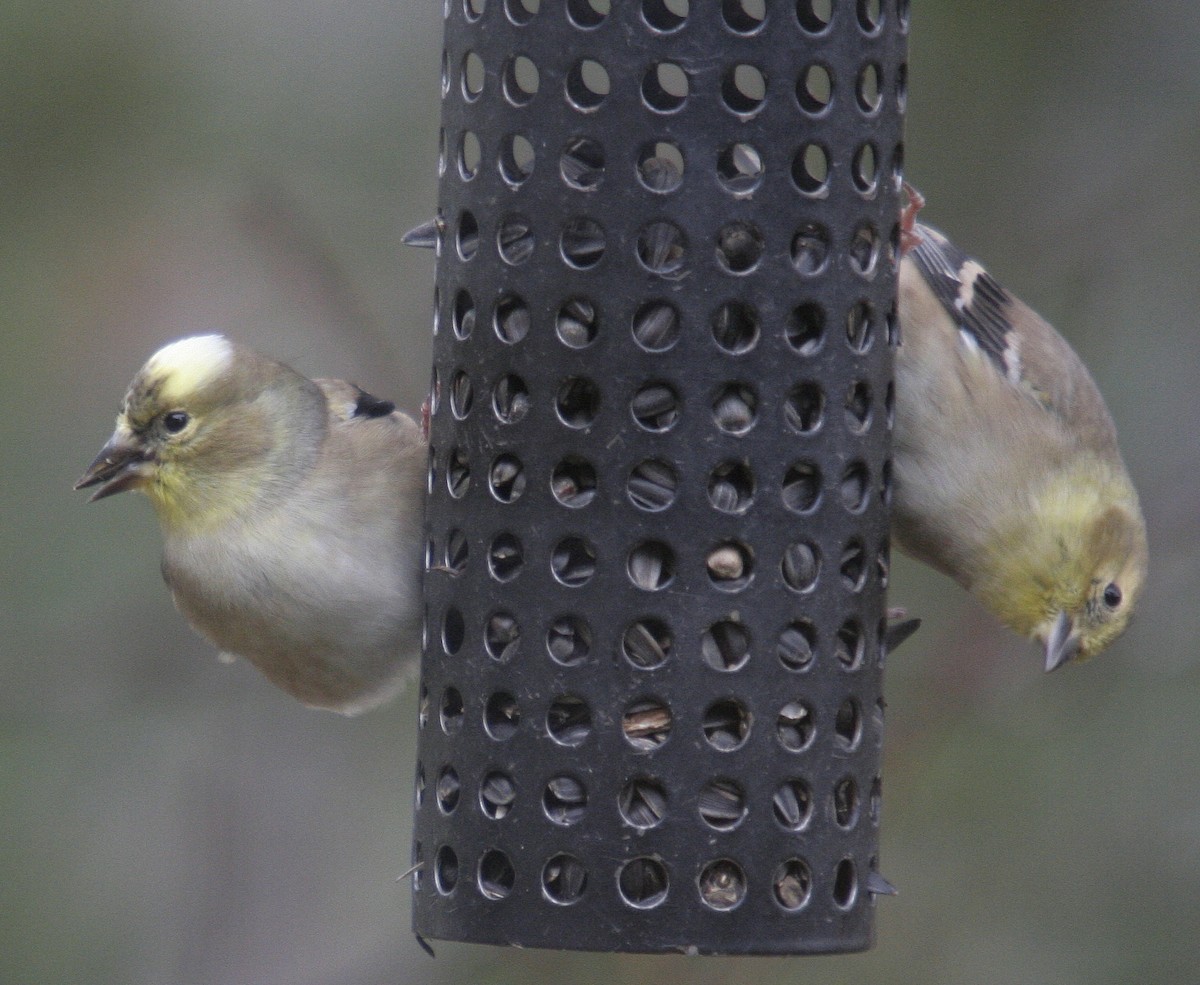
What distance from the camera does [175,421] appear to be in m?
4.94

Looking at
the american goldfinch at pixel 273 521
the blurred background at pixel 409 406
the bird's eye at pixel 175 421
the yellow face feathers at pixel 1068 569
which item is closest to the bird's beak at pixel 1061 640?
the yellow face feathers at pixel 1068 569

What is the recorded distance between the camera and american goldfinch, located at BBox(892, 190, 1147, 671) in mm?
5000

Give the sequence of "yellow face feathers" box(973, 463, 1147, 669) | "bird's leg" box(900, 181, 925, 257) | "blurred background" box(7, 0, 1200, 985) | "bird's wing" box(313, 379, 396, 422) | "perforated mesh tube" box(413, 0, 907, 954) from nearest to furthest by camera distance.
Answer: "perforated mesh tube" box(413, 0, 907, 954)
"bird's leg" box(900, 181, 925, 257)
"yellow face feathers" box(973, 463, 1147, 669)
"bird's wing" box(313, 379, 396, 422)
"blurred background" box(7, 0, 1200, 985)

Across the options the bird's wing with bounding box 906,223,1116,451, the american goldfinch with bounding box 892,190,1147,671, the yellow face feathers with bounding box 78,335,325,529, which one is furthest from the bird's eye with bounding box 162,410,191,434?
the bird's wing with bounding box 906,223,1116,451

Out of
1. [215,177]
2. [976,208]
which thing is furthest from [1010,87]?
[215,177]

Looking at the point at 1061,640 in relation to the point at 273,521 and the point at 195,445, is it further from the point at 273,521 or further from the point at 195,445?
the point at 195,445

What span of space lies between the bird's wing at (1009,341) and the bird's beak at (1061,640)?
581 mm

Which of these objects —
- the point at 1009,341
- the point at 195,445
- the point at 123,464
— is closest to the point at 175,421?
the point at 195,445

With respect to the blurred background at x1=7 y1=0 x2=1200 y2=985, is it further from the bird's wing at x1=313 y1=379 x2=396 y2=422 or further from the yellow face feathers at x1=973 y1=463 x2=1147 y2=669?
the bird's wing at x1=313 y1=379 x2=396 y2=422

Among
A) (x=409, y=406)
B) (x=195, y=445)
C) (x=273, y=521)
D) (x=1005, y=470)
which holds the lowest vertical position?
(x=273, y=521)

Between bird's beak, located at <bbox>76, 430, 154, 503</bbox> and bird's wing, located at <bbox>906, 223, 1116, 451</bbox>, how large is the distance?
2451 millimetres

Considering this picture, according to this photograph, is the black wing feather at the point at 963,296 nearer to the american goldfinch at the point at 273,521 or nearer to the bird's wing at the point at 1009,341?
the bird's wing at the point at 1009,341

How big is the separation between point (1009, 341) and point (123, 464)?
9.19ft

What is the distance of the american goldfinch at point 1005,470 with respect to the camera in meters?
5.00
